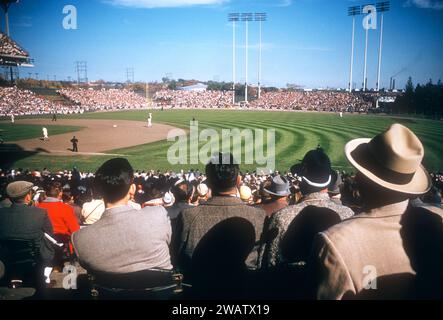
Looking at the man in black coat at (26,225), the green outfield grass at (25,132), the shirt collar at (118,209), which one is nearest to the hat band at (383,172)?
the shirt collar at (118,209)

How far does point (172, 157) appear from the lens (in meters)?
22.1

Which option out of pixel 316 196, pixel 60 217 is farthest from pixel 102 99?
pixel 316 196

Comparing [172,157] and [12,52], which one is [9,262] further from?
[12,52]

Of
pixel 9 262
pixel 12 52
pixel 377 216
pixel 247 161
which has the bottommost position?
pixel 247 161

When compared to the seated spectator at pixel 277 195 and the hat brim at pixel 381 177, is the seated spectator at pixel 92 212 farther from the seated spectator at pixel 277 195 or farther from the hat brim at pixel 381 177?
the hat brim at pixel 381 177

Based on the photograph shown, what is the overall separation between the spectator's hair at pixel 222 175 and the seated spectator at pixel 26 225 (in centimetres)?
208

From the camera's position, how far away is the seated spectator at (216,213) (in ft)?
10.3

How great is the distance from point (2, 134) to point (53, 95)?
4711 centimetres

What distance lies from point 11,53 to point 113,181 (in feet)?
181

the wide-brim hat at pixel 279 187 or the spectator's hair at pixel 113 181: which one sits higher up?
the spectator's hair at pixel 113 181

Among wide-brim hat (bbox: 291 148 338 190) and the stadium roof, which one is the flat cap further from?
the stadium roof

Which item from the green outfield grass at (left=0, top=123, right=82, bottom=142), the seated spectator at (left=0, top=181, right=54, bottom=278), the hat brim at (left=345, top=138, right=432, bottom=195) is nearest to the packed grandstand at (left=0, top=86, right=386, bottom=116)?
the green outfield grass at (left=0, top=123, right=82, bottom=142)
